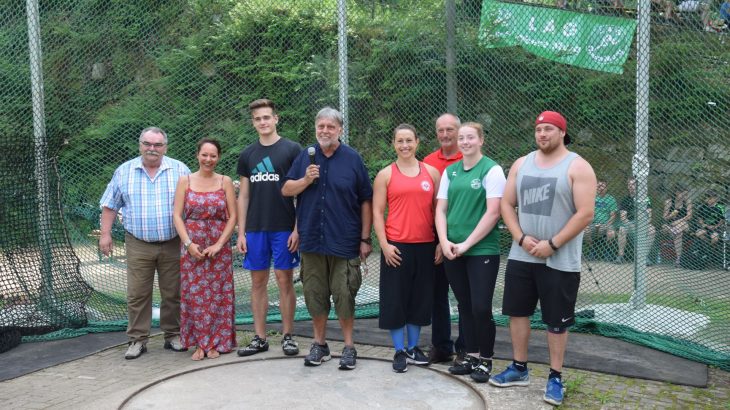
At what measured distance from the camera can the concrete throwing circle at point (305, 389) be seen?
180 inches

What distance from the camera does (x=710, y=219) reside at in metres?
5.82

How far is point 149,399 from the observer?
4.70 metres

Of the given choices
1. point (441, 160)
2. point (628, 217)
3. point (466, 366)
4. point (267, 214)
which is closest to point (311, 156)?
point (267, 214)

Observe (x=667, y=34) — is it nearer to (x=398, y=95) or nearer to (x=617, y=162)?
(x=617, y=162)

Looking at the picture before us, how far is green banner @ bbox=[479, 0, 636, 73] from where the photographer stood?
247 inches

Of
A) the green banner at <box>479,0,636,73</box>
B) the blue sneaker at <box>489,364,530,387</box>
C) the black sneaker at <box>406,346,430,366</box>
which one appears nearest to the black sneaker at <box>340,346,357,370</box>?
the black sneaker at <box>406,346,430,366</box>

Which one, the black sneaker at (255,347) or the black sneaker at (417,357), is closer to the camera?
the black sneaker at (417,357)

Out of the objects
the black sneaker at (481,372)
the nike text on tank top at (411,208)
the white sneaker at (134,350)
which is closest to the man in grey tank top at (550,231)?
the black sneaker at (481,372)

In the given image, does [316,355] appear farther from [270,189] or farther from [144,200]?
[144,200]

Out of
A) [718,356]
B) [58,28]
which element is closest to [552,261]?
[718,356]

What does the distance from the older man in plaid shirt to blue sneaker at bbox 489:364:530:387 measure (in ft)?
8.31

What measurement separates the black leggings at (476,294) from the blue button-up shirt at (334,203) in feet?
2.32

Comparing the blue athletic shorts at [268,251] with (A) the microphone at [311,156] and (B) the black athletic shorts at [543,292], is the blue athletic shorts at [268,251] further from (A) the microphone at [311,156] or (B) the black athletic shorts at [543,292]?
(B) the black athletic shorts at [543,292]

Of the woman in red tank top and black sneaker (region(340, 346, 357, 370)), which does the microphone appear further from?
black sneaker (region(340, 346, 357, 370))
